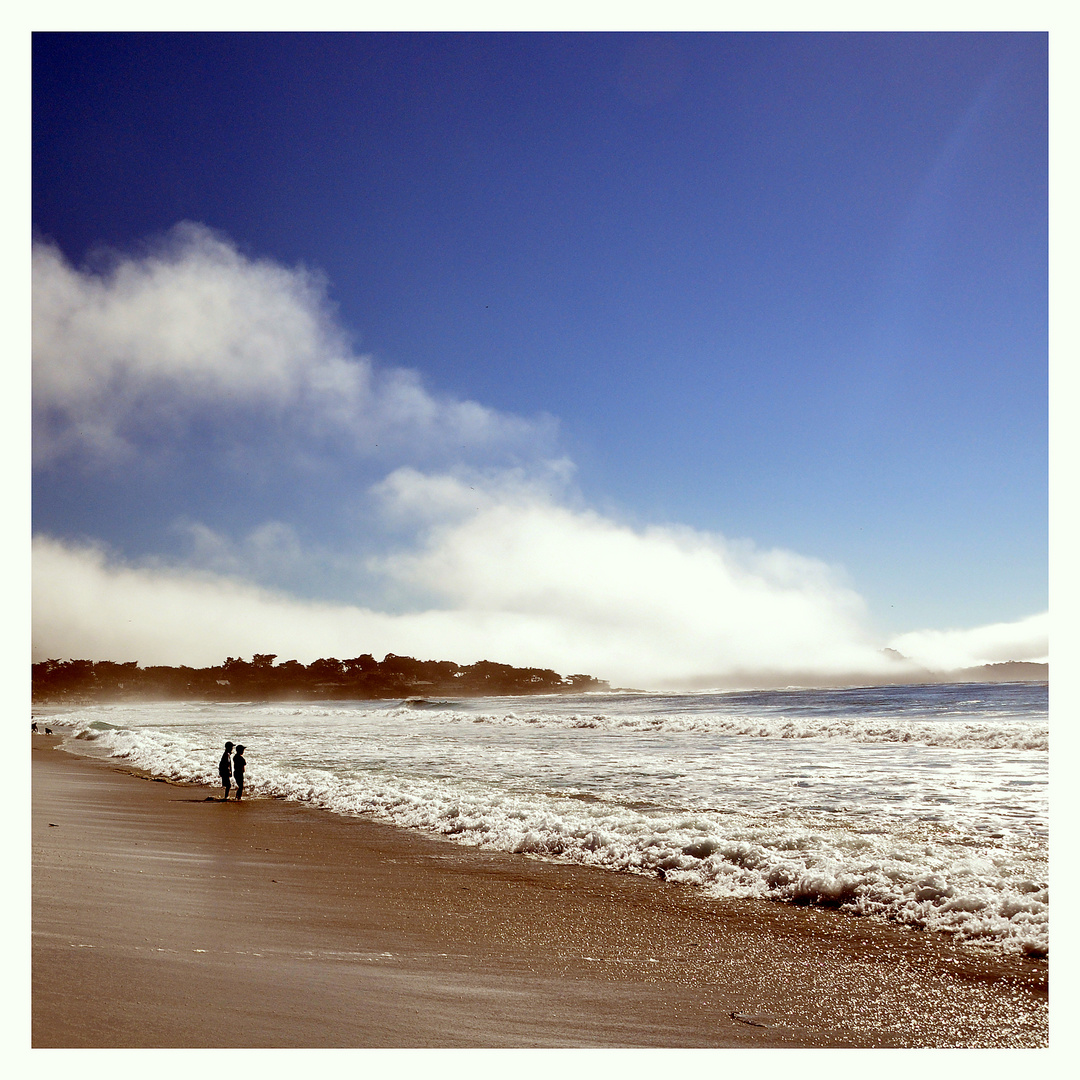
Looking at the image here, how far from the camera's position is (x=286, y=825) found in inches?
370

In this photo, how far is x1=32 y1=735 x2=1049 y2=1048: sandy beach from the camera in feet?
11.6

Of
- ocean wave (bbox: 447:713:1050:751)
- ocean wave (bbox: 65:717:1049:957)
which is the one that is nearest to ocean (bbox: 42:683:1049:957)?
ocean wave (bbox: 65:717:1049:957)

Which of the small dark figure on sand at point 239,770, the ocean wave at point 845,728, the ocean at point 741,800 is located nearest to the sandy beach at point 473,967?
the ocean at point 741,800

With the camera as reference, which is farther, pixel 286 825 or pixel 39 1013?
pixel 286 825

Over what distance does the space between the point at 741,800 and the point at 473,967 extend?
7.07 m

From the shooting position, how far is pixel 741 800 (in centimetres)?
1036

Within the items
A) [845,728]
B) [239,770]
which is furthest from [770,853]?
[845,728]

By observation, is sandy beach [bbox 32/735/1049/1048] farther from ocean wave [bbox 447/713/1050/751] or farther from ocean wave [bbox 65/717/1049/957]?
ocean wave [bbox 447/713/1050/751]
